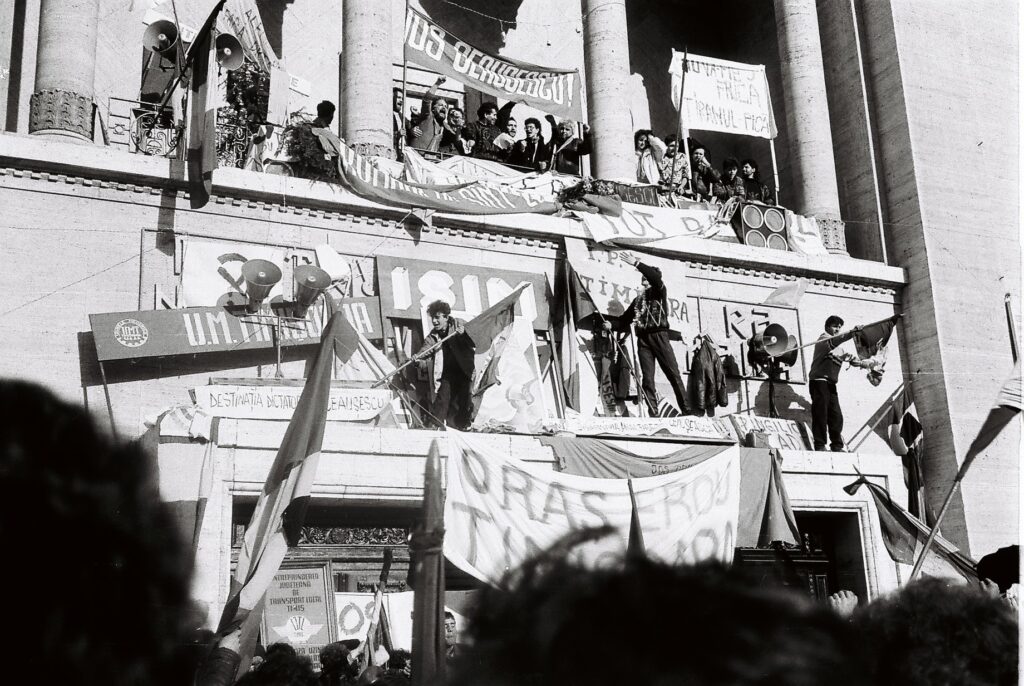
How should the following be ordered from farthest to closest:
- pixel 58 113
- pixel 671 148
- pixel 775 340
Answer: pixel 671 148
pixel 775 340
pixel 58 113

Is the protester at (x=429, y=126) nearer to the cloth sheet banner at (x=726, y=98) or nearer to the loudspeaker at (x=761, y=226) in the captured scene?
the cloth sheet banner at (x=726, y=98)

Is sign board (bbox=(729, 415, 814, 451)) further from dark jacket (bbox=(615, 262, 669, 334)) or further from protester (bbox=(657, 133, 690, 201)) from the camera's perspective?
protester (bbox=(657, 133, 690, 201))

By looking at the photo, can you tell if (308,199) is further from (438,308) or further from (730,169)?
(730,169)

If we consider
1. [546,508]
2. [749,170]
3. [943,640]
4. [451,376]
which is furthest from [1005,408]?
[943,640]

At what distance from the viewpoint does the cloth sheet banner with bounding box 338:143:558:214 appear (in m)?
17.0

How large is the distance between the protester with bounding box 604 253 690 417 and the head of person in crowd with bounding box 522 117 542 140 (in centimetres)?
437

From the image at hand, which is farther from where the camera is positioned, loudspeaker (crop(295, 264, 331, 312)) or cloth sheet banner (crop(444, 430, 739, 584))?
loudspeaker (crop(295, 264, 331, 312))

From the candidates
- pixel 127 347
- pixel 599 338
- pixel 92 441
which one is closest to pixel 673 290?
pixel 599 338

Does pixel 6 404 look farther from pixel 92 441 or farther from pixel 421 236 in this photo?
pixel 421 236

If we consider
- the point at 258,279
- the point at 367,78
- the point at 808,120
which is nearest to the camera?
the point at 258,279

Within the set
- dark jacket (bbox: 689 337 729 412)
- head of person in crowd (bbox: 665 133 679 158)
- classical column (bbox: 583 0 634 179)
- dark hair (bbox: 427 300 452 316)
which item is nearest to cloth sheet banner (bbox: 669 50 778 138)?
head of person in crowd (bbox: 665 133 679 158)

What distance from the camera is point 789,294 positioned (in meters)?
19.6

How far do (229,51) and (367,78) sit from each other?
252cm

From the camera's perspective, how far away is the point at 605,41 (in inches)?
820
